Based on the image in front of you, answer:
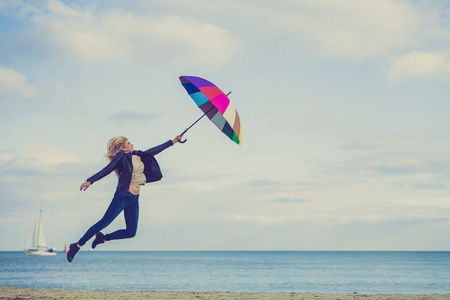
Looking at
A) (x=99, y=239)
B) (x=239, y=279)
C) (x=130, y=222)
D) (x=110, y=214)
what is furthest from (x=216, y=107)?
(x=239, y=279)

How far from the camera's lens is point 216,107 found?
310 inches

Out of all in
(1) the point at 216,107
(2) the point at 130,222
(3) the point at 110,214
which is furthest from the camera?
(1) the point at 216,107

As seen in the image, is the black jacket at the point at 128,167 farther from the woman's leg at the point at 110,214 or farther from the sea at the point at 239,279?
the sea at the point at 239,279

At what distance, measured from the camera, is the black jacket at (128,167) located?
6.93 meters

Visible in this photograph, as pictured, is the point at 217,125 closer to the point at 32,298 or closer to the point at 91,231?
the point at 91,231

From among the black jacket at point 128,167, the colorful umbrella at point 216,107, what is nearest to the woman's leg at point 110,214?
the black jacket at point 128,167

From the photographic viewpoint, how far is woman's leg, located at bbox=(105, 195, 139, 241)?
7176 mm

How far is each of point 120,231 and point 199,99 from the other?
2464 mm

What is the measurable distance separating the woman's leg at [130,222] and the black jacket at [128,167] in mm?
309

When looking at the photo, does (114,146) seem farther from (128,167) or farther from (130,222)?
(130,222)

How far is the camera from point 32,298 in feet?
44.9

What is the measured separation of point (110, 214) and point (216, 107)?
7.75ft

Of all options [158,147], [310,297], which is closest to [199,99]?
[158,147]

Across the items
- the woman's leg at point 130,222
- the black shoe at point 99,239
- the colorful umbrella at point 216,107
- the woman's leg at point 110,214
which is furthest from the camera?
the colorful umbrella at point 216,107
